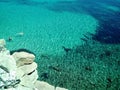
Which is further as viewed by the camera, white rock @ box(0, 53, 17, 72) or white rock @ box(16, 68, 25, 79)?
→ white rock @ box(16, 68, 25, 79)

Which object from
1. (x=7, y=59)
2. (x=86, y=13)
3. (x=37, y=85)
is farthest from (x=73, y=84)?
(x=86, y=13)

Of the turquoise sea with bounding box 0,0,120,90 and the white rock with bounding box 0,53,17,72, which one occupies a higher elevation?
the white rock with bounding box 0,53,17,72

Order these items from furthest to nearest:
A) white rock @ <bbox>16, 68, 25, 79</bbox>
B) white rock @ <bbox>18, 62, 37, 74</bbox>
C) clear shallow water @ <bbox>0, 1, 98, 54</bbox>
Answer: clear shallow water @ <bbox>0, 1, 98, 54</bbox>, white rock @ <bbox>18, 62, 37, 74</bbox>, white rock @ <bbox>16, 68, 25, 79</bbox>

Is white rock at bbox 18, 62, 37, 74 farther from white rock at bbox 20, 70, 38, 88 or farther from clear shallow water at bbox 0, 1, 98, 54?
clear shallow water at bbox 0, 1, 98, 54

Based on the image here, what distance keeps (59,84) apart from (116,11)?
27.2m

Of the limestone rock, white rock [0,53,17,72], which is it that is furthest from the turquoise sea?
white rock [0,53,17,72]

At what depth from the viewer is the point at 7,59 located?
43.2 feet

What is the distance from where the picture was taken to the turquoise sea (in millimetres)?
20744

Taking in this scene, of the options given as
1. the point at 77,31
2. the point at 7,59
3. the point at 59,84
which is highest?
the point at 7,59

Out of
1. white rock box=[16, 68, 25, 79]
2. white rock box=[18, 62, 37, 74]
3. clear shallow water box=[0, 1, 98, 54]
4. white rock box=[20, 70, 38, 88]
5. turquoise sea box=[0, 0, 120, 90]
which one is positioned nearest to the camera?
white rock box=[20, 70, 38, 88]

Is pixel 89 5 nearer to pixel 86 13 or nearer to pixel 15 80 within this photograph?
pixel 86 13

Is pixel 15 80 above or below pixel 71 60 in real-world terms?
above

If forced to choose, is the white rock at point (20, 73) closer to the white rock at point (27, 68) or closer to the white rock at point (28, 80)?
the white rock at point (28, 80)

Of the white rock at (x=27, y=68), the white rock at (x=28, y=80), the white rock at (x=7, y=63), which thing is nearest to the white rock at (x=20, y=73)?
the white rock at (x=28, y=80)
